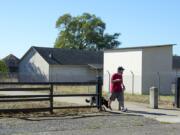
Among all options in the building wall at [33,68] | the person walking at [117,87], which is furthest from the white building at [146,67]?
the building wall at [33,68]

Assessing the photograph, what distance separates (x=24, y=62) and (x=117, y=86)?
4702cm

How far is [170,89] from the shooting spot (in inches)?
1521

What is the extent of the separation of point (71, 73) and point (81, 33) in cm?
3739

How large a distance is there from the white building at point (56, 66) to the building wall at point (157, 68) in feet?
63.9

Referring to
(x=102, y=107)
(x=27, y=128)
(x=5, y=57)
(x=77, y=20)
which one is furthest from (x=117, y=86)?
(x=77, y=20)

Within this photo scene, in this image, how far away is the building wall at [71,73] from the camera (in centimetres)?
5656

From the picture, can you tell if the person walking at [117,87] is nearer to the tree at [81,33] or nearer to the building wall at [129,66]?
the building wall at [129,66]

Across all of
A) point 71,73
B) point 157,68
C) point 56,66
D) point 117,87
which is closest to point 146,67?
point 157,68

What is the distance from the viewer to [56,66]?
59719mm

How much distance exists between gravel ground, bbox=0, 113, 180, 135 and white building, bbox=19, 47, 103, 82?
131ft

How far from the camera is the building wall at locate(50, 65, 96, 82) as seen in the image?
56562 millimetres

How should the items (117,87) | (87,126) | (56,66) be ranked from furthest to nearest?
(56,66) → (117,87) → (87,126)

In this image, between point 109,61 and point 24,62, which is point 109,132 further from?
point 24,62

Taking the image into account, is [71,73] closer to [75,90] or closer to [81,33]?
[75,90]
